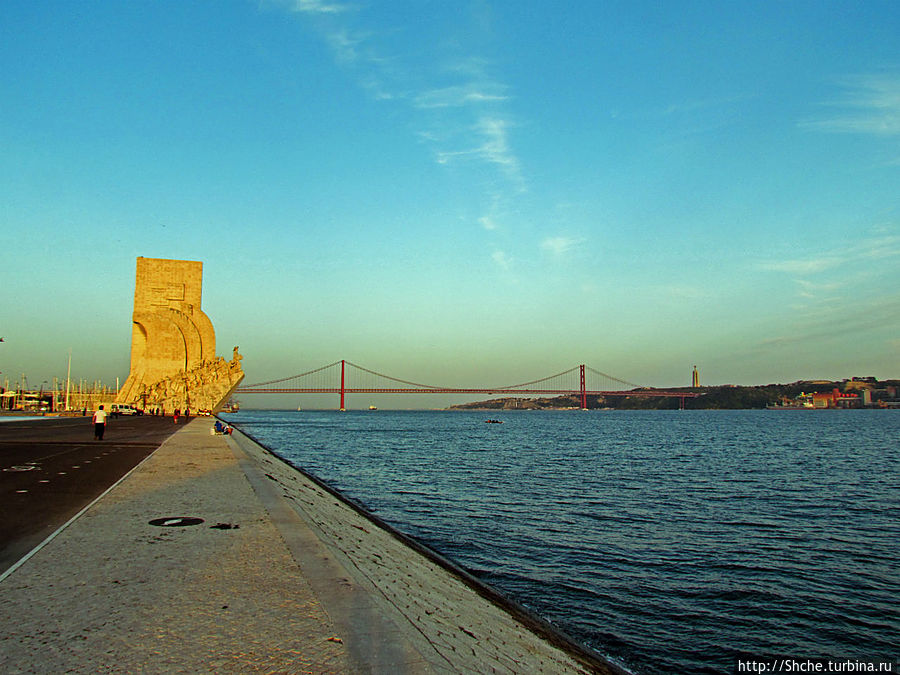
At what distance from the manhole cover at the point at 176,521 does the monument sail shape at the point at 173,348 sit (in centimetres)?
7202

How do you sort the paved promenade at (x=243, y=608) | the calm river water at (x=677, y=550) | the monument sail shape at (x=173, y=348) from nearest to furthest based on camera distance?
the paved promenade at (x=243, y=608)
the calm river water at (x=677, y=550)
the monument sail shape at (x=173, y=348)

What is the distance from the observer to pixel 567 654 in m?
5.26

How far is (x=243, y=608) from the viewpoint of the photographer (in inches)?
175

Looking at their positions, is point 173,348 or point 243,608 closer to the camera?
point 243,608

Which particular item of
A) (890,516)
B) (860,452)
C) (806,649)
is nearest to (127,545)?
(806,649)

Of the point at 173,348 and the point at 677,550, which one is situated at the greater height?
the point at 173,348

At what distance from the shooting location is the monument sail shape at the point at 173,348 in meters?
75.5

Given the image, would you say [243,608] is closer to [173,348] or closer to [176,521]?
[176,521]

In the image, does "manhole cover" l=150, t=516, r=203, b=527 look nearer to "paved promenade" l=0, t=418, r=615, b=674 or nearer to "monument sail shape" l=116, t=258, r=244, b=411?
"paved promenade" l=0, t=418, r=615, b=674

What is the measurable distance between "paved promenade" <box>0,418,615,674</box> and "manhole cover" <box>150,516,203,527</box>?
0.12 m

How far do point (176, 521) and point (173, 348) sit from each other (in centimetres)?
8172

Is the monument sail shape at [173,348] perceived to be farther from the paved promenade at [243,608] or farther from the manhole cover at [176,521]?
the paved promenade at [243,608]

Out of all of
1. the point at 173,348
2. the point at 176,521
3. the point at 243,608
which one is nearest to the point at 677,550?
the point at 176,521

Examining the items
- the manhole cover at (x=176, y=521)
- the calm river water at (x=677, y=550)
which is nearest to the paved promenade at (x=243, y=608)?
the manhole cover at (x=176, y=521)
